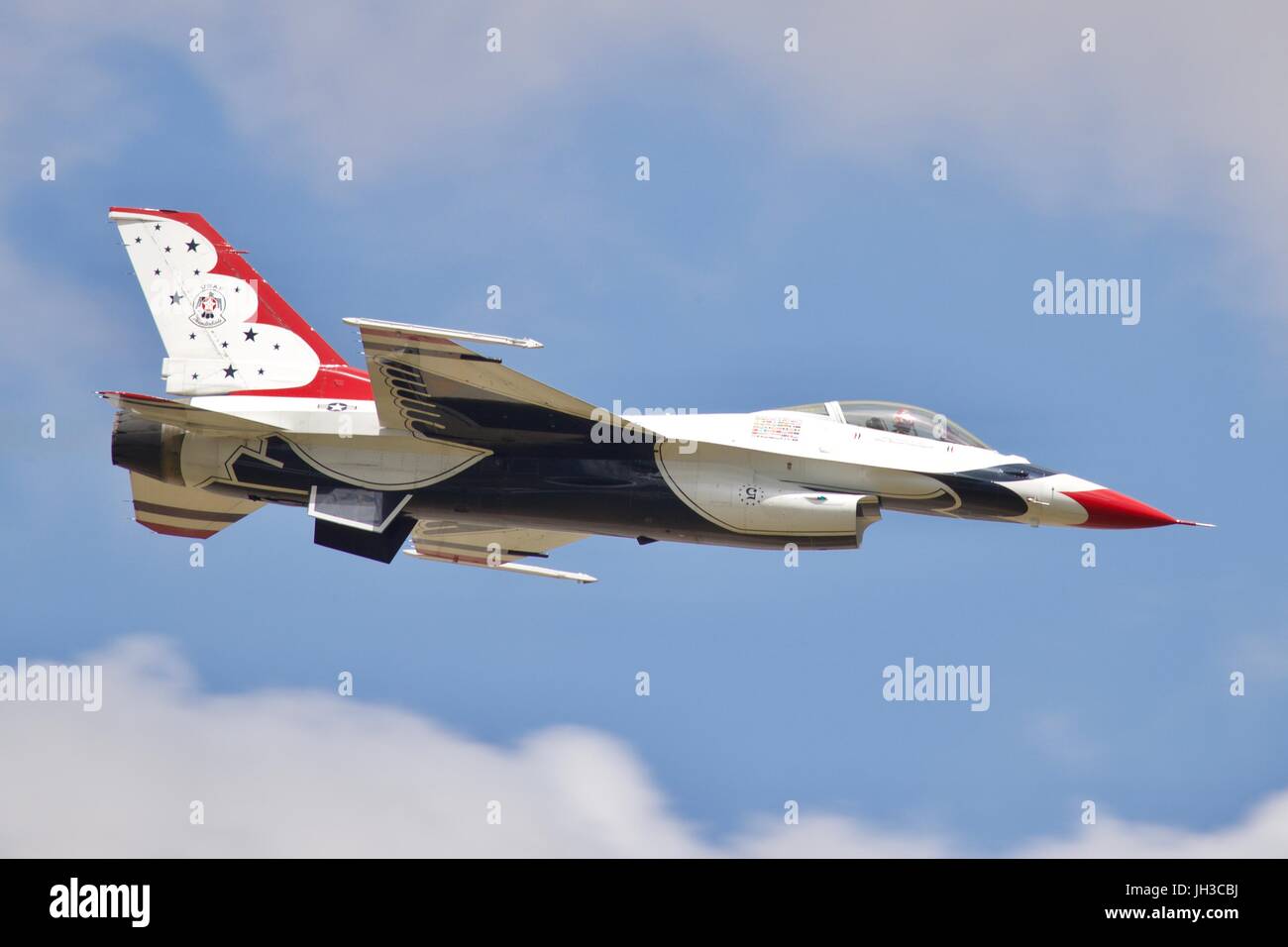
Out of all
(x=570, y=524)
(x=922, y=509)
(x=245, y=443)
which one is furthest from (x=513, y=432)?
(x=922, y=509)

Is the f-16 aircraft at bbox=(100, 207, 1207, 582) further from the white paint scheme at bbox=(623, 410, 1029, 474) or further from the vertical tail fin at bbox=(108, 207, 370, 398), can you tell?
the vertical tail fin at bbox=(108, 207, 370, 398)

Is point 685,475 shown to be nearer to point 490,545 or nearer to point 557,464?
point 557,464

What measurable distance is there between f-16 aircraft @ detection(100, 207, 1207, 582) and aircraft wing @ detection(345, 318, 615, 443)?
0.8 inches

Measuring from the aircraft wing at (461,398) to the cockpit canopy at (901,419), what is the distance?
3.20m

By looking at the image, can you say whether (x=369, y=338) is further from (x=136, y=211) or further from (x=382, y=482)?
(x=136, y=211)

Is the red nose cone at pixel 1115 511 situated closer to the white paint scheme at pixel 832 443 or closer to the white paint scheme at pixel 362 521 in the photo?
the white paint scheme at pixel 832 443

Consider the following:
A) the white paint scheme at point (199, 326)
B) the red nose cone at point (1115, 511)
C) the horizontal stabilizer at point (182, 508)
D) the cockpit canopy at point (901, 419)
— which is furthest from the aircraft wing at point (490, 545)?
the red nose cone at point (1115, 511)

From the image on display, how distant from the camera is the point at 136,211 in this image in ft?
92.9

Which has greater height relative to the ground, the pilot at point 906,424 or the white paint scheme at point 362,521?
the pilot at point 906,424

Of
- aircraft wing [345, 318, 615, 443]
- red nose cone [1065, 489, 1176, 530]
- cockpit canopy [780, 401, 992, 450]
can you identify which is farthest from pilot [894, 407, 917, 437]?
aircraft wing [345, 318, 615, 443]

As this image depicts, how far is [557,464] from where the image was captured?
2539cm

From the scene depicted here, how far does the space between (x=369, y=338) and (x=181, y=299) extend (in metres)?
4.81

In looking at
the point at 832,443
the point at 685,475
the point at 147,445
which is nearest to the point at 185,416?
the point at 147,445

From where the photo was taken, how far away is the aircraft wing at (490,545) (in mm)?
29344
